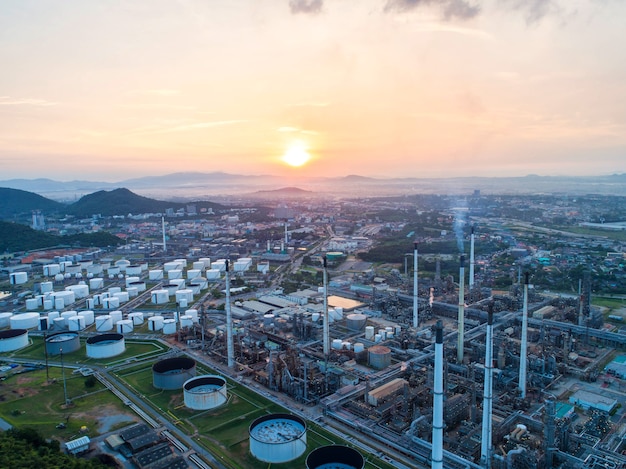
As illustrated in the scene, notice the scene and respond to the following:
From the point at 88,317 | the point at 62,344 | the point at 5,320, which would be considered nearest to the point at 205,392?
the point at 62,344

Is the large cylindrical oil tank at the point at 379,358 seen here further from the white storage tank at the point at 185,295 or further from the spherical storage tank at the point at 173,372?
the white storage tank at the point at 185,295

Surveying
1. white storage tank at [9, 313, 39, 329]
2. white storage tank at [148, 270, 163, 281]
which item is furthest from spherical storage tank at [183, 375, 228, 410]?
white storage tank at [148, 270, 163, 281]

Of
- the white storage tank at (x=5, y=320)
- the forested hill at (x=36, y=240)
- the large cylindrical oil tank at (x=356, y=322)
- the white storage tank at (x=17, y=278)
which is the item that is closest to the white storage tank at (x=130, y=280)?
the white storage tank at (x=5, y=320)

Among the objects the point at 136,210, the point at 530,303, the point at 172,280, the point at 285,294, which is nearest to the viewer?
the point at 530,303

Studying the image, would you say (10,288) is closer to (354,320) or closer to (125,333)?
(125,333)

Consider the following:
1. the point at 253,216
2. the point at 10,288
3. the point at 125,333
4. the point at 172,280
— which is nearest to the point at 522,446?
the point at 125,333

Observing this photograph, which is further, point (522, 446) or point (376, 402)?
point (376, 402)

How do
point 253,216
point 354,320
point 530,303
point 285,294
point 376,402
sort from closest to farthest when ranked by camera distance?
point 376,402, point 354,320, point 530,303, point 285,294, point 253,216
